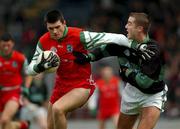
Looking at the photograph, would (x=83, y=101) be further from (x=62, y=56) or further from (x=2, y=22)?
(x=2, y=22)

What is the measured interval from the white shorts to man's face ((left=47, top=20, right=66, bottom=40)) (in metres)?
1.33

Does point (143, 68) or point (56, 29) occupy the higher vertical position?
point (56, 29)

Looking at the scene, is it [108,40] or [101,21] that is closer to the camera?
Result: [108,40]

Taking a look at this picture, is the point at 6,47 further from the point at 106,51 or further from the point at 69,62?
the point at 106,51

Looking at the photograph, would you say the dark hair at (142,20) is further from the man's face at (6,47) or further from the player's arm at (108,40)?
the man's face at (6,47)

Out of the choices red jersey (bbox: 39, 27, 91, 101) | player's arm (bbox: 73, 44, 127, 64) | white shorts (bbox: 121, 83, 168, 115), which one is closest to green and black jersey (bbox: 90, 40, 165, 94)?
player's arm (bbox: 73, 44, 127, 64)

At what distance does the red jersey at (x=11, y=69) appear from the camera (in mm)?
15469

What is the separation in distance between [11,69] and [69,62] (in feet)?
11.8

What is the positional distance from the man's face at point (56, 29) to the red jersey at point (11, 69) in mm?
3532

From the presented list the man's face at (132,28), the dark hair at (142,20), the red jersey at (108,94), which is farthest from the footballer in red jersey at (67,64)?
the red jersey at (108,94)

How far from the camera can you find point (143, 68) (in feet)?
39.0

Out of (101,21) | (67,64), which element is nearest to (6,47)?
(67,64)

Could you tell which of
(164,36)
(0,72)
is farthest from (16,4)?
(0,72)

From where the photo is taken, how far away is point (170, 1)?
82.3ft
